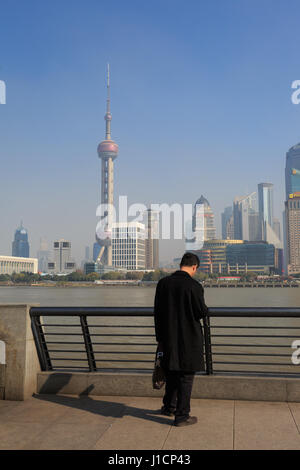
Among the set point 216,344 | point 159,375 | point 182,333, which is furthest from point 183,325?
point 216,344

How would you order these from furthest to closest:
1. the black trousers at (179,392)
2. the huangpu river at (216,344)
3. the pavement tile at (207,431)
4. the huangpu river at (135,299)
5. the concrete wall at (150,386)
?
the huangpu river at (135,299) → the huangpu river at (216,344) → the concrete wall at (150,386) → the black trousers at (179,392) → the pavement tile at (207,431)

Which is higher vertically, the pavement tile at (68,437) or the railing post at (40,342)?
the railing post at (40,342)

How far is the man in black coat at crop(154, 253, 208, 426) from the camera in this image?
509 cm

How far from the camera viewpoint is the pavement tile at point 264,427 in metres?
4.43

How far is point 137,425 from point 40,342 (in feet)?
7.43

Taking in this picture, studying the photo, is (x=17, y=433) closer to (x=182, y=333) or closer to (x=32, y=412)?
(x=32, y=412)

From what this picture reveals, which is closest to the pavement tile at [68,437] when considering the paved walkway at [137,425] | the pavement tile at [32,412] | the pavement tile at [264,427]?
the paved walkway at [137,425]

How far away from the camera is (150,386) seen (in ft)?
20.7

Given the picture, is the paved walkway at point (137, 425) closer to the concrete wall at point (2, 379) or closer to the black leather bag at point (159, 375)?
the concrete wall at point (2, 379)

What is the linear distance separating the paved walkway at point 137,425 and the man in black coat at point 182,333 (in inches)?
15.1

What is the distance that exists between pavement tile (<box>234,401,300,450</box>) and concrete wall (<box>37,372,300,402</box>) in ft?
0.47

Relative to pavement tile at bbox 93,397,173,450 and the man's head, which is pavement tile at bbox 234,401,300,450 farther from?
the man's head

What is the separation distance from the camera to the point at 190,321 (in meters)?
5.13
